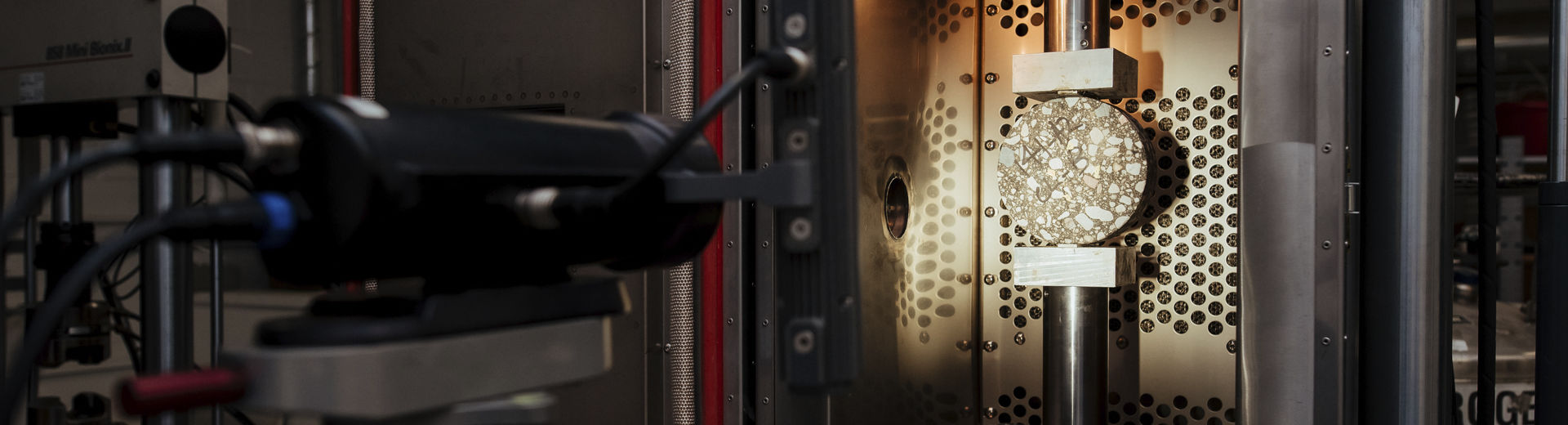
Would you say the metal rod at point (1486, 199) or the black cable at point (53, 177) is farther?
the metal rod at point (1486, 199)

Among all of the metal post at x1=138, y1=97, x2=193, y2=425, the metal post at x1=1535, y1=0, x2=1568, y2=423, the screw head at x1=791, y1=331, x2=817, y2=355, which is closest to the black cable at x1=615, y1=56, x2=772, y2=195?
the screw head at x1=791, y1=331, x2=817, y2=355

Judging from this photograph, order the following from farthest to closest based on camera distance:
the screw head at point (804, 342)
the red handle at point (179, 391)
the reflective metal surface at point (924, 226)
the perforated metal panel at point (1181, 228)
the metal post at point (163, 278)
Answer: the reflective metal surface at point (924, 226)
the perforated metal panel at point (1181, 228)
the metal post at point (163, 278)
the screw head at point (804, 342)
the red handle at point (179, 391)

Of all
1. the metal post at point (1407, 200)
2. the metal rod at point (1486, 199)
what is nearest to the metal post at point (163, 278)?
the metal post at point (1407, 200)

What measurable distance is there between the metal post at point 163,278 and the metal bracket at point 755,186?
0.88 meters

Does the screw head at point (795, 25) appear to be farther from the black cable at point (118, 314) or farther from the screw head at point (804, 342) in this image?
the black cable at point (118, 314)

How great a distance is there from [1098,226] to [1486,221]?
1.58 ft

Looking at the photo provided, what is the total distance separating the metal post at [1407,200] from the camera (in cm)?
130

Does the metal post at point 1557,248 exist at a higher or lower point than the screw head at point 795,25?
lower

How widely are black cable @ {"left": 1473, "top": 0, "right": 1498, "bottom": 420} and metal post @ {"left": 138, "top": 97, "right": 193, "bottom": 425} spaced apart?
1.60 m

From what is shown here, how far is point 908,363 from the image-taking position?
1771 mm

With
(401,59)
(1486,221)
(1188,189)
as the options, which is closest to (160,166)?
(401,59)

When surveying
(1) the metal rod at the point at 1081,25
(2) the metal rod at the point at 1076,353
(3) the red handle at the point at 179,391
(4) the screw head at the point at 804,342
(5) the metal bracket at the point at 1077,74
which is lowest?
(2) the metal rod at the point at 1076,353

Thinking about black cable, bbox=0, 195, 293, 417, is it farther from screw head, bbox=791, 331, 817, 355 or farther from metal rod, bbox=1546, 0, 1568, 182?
metal rod, bbox=1546, 0, 1568, 182

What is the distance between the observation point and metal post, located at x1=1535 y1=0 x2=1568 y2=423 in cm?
127
